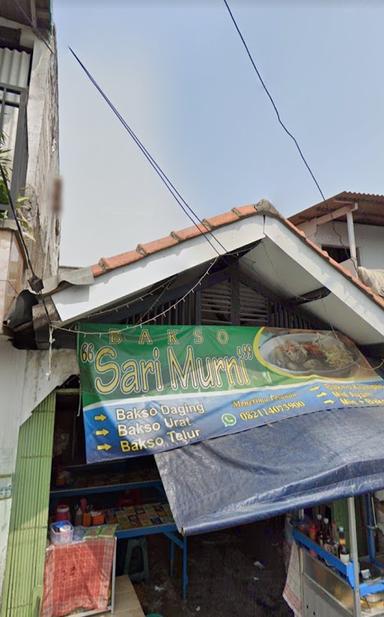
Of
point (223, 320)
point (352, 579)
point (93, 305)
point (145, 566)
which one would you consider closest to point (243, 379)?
point (223, 320)

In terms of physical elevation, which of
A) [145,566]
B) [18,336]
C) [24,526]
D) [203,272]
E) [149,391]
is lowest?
[145,566]

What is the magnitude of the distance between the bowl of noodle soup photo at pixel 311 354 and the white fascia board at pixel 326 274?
2.04ft

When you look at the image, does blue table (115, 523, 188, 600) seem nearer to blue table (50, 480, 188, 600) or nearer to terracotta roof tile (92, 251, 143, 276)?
blue table (50, 480, 188, 600)

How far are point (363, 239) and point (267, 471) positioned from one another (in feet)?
31.2

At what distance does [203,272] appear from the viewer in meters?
5.15

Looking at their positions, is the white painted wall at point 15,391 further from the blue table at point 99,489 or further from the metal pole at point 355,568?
the metal pole at point 355,568

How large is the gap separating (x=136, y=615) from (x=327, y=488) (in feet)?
9.15

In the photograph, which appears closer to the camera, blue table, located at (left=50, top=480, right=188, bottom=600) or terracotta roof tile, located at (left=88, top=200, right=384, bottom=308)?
terracotta roof tile, located at (left=88, top=200, right=384, bottom=308)

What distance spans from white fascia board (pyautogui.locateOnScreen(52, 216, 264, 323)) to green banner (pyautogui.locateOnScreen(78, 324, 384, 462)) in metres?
0.52

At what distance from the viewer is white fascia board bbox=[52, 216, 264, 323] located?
12.0 feet

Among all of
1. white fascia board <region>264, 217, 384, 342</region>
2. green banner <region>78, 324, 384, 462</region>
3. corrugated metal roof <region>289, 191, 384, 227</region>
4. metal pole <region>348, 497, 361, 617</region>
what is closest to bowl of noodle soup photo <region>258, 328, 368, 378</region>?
green banner <region>78, 324, 384, 462</region>

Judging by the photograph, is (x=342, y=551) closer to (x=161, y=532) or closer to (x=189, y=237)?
(x=161, y=532)

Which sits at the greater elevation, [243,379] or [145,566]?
[243,379]

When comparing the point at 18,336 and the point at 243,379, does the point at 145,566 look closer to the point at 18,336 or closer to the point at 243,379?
the point at 243,379
